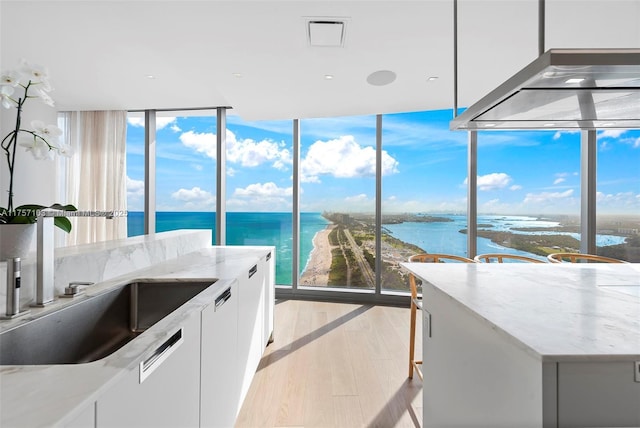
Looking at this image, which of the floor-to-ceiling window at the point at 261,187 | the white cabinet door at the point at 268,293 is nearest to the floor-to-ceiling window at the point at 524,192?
the floor-to-ceiling window at the point at 261,187

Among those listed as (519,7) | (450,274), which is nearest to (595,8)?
(519,7)

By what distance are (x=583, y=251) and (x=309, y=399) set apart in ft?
11.8

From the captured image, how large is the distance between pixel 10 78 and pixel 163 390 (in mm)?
1184

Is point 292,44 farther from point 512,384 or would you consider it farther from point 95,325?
point 512,384

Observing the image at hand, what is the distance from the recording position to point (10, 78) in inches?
44.5

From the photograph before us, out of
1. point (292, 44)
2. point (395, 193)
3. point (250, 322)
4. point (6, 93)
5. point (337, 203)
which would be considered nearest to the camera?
point (6, 93)

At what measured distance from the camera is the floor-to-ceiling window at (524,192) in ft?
12.7

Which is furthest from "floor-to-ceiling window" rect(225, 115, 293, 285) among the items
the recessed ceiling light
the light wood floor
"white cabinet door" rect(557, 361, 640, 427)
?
"white cabinet door" rect(557, 361, 640, 427)

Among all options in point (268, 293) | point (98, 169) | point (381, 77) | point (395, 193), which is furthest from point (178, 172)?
point (381, 77)

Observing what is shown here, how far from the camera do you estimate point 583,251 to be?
12.3 feet

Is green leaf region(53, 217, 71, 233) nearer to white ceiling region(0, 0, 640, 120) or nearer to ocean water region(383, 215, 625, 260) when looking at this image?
white ceiling region(0, 0, 640, 120)

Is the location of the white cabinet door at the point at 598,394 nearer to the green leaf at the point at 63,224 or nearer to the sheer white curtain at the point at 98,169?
the green leaf at the point at 63,224

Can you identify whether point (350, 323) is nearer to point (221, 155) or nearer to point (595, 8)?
point (221, 155)

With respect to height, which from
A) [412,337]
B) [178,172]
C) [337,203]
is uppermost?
[178,172]
